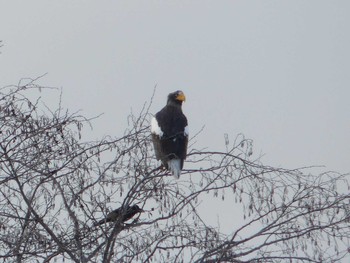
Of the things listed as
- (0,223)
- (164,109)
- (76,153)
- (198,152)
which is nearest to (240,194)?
(198,152)

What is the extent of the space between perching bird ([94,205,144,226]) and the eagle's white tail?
0.79 metres

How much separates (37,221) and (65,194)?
12.3 inches

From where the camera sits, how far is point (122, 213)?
19.7 ft

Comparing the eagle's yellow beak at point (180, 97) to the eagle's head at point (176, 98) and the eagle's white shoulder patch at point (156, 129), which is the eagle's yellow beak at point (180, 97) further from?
the eagle's white shoulder patch at point (156, 129)

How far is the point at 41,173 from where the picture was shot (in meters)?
5.80

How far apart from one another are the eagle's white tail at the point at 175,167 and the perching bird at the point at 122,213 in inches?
31.1

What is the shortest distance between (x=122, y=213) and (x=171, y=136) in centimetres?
269

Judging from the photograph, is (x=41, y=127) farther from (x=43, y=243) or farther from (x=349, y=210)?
(x=349, y=210)

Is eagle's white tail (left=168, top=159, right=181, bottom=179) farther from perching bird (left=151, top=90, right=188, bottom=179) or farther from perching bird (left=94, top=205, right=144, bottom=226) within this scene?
perching bird (left=94, top=205, right=144, bottom=226)

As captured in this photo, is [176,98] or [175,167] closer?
[175,167]

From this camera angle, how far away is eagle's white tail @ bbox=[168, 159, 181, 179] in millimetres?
7155

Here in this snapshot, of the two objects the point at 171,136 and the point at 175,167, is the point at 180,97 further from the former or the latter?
the point at 175,167

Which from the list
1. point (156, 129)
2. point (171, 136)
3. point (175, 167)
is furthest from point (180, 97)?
point (175, 167)

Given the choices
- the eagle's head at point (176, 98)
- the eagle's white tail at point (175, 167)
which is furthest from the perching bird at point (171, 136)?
the eagle's head at point (176, 98)
